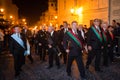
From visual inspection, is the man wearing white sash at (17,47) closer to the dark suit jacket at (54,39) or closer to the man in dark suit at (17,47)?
the man in dark suit at (17,47)

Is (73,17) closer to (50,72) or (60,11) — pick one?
(60,11)

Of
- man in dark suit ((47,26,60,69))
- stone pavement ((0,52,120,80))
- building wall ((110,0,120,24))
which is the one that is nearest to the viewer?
stone pavement ((0,52,120,80))

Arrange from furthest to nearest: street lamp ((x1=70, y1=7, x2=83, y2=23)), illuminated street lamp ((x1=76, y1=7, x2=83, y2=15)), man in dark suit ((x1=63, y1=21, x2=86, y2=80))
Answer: street lamp ((x1=70, y1=7, x2=83, y2=23))
illuminated street lamp ((x1=76, y1=7, x2=83, y2=15))
man in dark suit ((x1=63, y1=21, x2=86, y2=80))

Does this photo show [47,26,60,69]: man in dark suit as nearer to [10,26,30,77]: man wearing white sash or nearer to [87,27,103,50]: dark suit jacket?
[10,26,30,77]: man wearing white sash

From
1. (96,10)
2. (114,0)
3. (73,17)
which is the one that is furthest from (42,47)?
(73,17)

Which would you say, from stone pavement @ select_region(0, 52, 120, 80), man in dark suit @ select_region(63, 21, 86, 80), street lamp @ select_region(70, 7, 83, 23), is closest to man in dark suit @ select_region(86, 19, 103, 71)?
stone pavement @ select_region(0, 52, 120, 80)

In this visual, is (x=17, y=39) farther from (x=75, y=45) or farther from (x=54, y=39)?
(x=75, y=45)

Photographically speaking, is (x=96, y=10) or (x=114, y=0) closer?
(x=114, y=0)

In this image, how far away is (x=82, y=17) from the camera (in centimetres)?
2928

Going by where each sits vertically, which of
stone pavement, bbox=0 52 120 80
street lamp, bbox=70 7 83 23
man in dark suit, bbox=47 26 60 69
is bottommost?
stone pavement, bbox=0 52 120 80

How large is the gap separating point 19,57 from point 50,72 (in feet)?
4.78

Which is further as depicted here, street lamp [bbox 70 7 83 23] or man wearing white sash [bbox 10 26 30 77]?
street lamp [bbox 70 7 83 23]

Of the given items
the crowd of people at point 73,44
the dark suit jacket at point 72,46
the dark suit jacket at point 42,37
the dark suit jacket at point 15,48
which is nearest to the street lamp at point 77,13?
the dark suit jacket at point 42,37

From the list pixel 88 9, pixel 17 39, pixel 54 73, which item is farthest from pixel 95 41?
pixel 88 9
